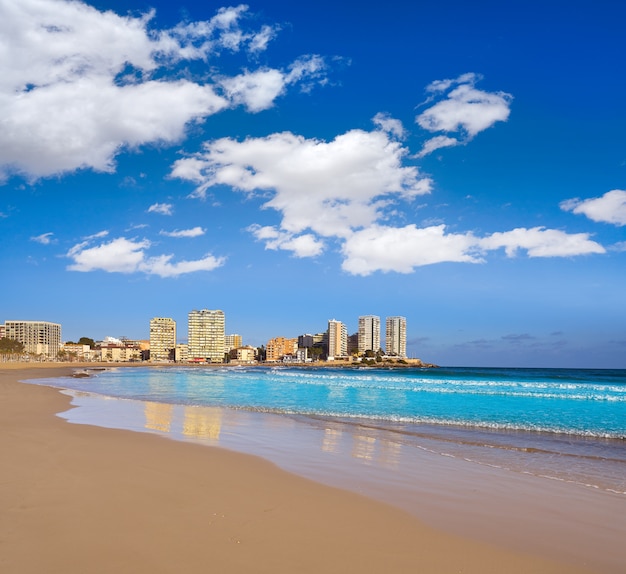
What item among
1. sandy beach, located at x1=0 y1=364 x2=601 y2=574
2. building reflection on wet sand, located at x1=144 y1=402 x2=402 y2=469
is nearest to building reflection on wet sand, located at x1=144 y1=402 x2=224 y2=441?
building reflection on wet sand, located at x1=144 y1=402 x2=402 y2=469

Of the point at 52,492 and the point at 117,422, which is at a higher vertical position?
the point at 52,492

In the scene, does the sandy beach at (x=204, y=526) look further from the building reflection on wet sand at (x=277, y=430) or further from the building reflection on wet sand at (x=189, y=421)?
the building reflection on wet sand at (x=189, y=421)

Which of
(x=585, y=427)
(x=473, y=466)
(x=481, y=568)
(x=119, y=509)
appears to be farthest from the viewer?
(x=585, y=427)

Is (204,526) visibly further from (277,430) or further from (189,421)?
(189,421)

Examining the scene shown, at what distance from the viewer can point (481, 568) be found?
447 centimetres

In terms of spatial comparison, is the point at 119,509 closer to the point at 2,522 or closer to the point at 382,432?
the point at 2,522

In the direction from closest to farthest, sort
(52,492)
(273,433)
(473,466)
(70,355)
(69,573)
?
(69,573) → (52,492) → (473,466) → (273,433) → (70,355)

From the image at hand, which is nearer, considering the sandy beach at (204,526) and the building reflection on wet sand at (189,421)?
the sandy beach at (204,526)

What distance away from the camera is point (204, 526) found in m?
5.08

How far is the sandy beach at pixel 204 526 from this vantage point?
4203 mm

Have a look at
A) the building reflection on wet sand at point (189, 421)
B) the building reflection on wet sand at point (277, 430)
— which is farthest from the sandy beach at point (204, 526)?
the building reflection on wet sand at point (189, 421)

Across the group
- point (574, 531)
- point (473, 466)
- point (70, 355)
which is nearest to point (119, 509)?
point (574, 531)

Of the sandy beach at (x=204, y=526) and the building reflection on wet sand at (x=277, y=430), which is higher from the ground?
the sandy beach at (x=204, y=526)

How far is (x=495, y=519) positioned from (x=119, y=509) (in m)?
4.62
